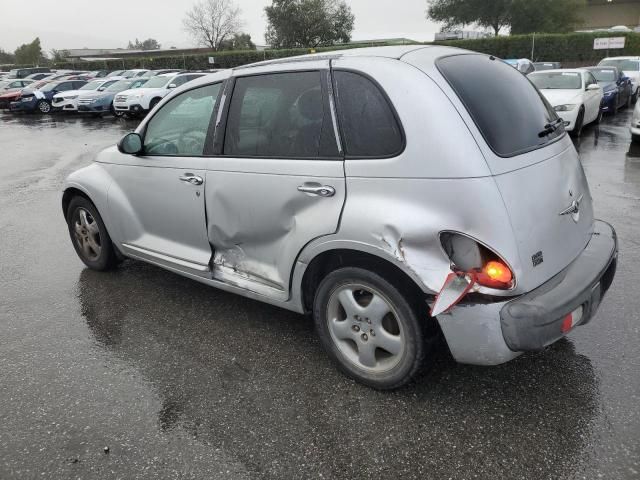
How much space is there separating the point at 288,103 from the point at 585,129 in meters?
11.8

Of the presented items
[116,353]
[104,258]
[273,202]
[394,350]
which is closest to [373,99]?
[273,202]

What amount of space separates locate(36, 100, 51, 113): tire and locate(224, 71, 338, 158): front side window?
25.7m

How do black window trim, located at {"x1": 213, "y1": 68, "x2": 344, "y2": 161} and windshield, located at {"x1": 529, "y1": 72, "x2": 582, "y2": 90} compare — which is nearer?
black window trim, located at {"x1": 213, "y1": 68, "x2": 344, "y2": 161}

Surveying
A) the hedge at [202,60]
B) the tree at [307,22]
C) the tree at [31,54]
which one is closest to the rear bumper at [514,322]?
the hedge at [202,60]

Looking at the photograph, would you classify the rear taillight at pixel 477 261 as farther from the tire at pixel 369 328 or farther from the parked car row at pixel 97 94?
the parked car row at pixel 97 94

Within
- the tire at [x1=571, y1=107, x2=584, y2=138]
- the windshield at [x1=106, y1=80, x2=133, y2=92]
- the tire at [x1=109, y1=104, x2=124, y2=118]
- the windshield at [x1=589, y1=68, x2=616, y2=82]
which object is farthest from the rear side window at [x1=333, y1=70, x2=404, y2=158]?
the windshield at [x1=106, y1=80, x2=133, y2=92]

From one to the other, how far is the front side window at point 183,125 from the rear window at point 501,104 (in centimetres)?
166

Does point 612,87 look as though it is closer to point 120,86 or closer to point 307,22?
point 120,86

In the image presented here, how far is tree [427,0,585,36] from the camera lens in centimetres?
4928

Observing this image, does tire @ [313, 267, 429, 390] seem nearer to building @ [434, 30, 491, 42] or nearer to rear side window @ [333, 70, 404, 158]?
rear side window @ [333, 70, 404, 158]

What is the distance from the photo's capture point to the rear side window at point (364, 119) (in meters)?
2.67

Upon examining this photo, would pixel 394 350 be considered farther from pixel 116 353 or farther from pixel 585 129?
pixel 585 129

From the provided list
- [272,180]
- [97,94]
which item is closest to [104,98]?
[97,94]

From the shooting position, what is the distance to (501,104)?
9.35 feet
